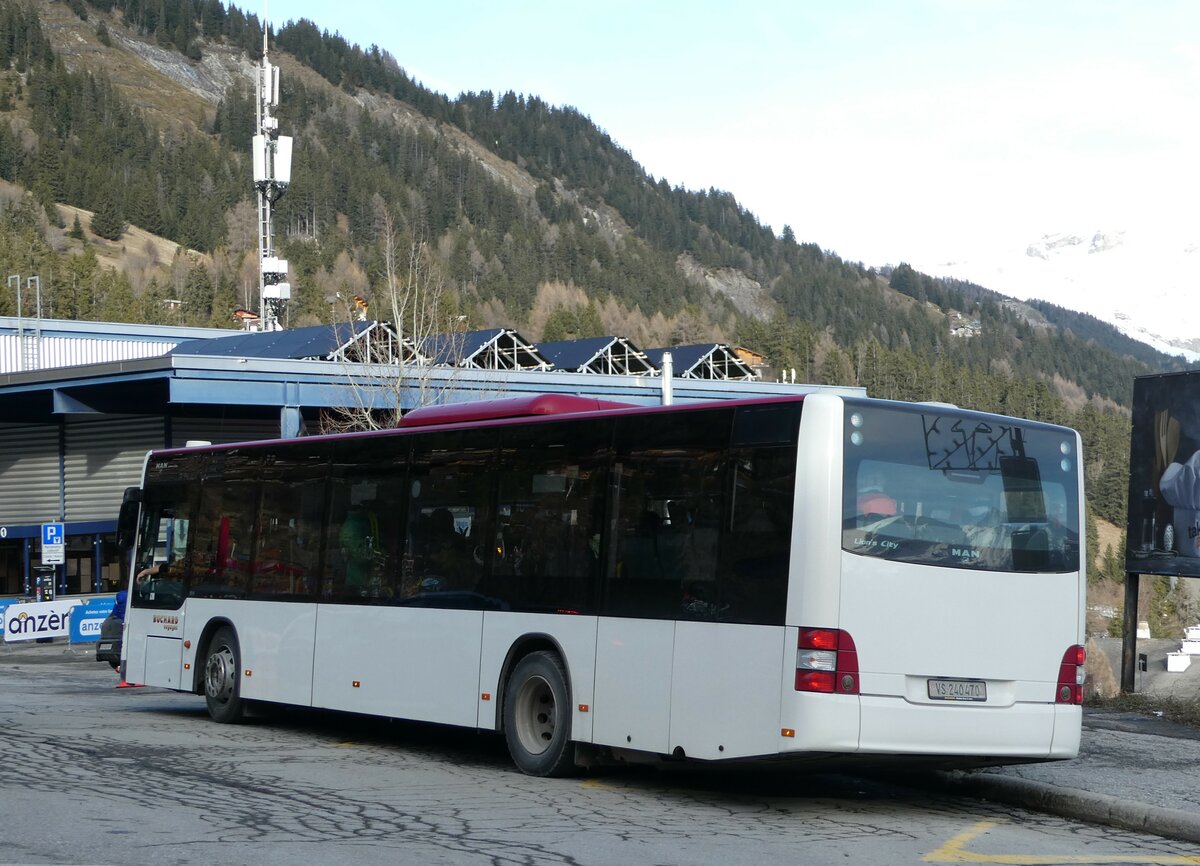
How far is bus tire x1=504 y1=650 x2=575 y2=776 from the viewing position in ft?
36.7

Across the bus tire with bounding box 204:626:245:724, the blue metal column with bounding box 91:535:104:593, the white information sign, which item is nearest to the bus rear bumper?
the bus tire with bounding box 204:626:245:724

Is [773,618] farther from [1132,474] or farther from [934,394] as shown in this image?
[934,394]

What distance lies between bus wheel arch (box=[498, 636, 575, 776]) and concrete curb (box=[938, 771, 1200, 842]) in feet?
9.48

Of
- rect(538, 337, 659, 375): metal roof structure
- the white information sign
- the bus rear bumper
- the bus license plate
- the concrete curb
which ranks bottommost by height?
the white information sign

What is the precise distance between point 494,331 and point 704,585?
54261 mm

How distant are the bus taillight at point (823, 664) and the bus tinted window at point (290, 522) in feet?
20.1

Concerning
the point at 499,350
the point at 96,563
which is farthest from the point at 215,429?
the point at 499,350

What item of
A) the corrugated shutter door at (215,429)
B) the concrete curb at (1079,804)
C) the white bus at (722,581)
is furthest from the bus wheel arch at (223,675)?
the corrugated shutter door at (215,429)

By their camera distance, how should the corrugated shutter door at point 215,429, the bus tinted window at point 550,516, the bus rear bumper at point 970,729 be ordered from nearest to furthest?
1. the bus rear bumper at point 970,729
2. the bus tinted window at point 550,516
3. the corrugated shutter door at point 215,429

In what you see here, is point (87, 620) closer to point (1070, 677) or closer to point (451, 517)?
point (451, 517)

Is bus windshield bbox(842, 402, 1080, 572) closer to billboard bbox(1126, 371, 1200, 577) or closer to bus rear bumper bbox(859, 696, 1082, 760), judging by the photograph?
bus rear bumper bbox(859, 696, 1082, 760)

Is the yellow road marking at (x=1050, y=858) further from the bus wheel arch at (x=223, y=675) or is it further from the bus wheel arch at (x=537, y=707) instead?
the bus wheel arch at (x=223, y=675)

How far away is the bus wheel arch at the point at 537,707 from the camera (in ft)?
36.7

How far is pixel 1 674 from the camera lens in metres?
24.3
